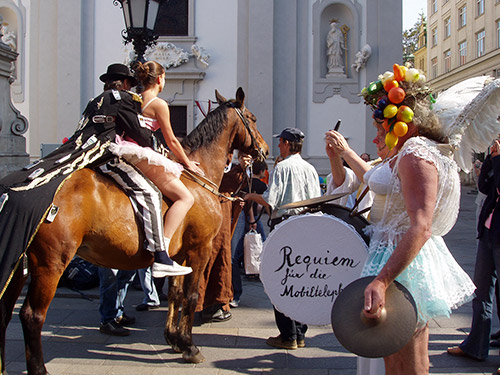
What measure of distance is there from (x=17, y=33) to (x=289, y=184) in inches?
665

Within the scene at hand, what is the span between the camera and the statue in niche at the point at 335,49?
18.3m

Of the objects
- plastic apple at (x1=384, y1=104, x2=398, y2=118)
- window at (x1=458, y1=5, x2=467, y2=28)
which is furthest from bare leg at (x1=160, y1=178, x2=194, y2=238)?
window at (x1=458, y1=5, x2=467, y2=28)

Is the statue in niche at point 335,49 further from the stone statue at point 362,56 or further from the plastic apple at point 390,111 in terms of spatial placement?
the plastic apple at point 390,111

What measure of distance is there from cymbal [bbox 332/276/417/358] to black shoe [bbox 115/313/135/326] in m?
3.71

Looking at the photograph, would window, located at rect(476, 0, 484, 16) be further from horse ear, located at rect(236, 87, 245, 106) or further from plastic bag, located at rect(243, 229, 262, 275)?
horse ear, located at rect(236, 87, 245, 106)

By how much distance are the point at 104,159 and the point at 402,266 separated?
2485 mm

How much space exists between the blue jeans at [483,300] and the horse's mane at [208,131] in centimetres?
275

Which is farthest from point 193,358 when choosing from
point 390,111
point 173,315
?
point 390,111

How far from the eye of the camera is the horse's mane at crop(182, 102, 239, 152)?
518cm

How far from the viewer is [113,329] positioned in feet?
17.4

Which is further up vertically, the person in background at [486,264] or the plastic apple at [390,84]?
the plastic apple at [390,84]

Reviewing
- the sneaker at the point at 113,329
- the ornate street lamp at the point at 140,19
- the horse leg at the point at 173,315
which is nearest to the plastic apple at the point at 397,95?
the horse leg at the point at 173,315

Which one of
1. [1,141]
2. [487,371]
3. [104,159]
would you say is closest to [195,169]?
[104,159]

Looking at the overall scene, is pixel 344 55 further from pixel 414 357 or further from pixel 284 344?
pixel 414 357
